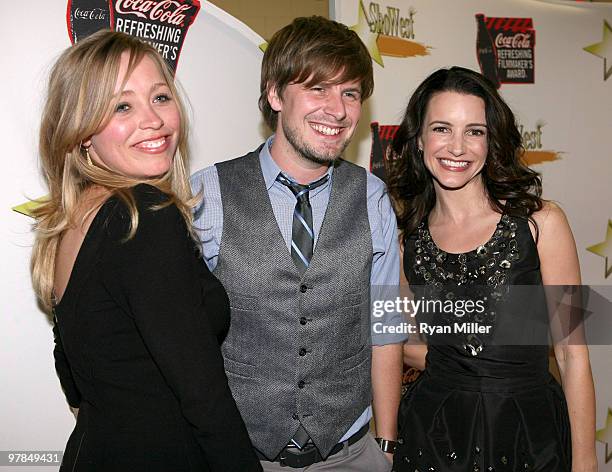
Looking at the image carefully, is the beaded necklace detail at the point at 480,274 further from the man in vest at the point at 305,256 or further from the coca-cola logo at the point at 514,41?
the coca-cola logo at the point at 514,41

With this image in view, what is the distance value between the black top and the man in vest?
0.42 m

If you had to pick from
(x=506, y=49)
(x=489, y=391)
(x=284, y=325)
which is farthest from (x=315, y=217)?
(x=506, y=49)

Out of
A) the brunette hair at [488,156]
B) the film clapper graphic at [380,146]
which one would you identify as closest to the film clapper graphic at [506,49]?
the film clapper graphic at [380,146]

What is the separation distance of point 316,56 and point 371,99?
867 mm

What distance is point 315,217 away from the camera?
1769 millimetres

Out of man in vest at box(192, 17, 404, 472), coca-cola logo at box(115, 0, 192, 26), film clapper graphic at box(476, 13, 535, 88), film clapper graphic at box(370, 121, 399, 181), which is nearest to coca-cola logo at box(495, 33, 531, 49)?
film clapper graphic at box(476, 13, 535, 88)

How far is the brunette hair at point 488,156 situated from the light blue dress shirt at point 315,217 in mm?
162

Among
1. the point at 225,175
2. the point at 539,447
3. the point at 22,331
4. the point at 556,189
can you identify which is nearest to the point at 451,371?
the point at 539,447

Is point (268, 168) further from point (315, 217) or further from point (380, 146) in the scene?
point (380, 146)

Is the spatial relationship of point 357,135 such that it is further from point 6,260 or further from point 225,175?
point 6,260

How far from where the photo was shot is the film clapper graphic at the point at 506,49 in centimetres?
279

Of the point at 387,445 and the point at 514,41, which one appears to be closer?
the point at 387,445

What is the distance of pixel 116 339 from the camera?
1.21m

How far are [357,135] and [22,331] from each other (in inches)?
52.4
